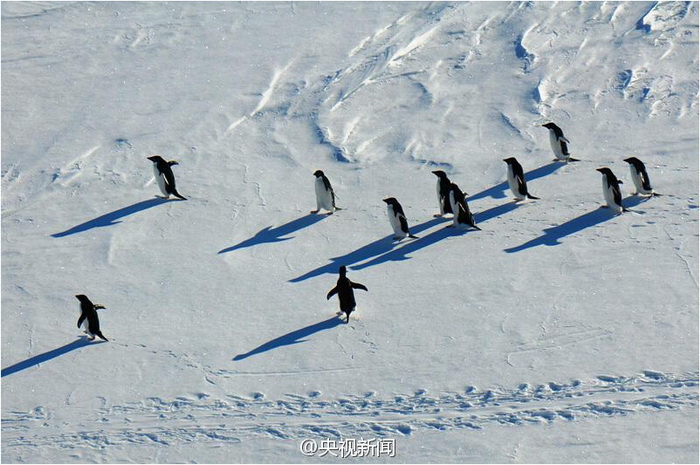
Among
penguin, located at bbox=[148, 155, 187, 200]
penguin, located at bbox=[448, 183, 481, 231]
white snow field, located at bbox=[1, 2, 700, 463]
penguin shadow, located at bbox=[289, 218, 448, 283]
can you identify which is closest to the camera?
white snow field, located at bbox=[1, 2, 700, 463]

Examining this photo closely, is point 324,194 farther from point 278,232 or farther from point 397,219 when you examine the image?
point 397,219

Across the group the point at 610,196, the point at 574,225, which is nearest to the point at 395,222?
the point at 574,225

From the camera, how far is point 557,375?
10.0m

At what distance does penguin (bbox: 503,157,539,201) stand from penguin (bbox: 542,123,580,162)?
1.18m

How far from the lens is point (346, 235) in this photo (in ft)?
44.6

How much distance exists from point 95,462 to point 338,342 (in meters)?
2.66

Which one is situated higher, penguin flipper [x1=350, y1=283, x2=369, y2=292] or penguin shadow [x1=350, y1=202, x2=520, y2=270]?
penguin shadow [x1=350, y1=202, x2=520, y2=270]

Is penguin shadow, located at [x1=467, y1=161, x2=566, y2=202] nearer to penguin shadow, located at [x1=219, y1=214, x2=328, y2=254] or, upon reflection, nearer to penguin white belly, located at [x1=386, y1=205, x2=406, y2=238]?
penguin white belly, located at [x1=386, y1=205, x2=406, y2=238]

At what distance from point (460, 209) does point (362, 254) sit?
1281 mm

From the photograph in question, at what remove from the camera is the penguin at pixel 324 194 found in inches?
555

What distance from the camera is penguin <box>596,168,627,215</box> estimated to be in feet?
43.9

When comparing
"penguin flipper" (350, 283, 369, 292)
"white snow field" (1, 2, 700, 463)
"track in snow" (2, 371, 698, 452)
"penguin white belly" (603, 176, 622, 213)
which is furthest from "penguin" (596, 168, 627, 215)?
"track in snow" (2, 371, 698, 452)

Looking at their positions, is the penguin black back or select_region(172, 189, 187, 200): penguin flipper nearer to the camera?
the penguin black back

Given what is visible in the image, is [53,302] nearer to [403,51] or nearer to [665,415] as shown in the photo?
[665,415]
